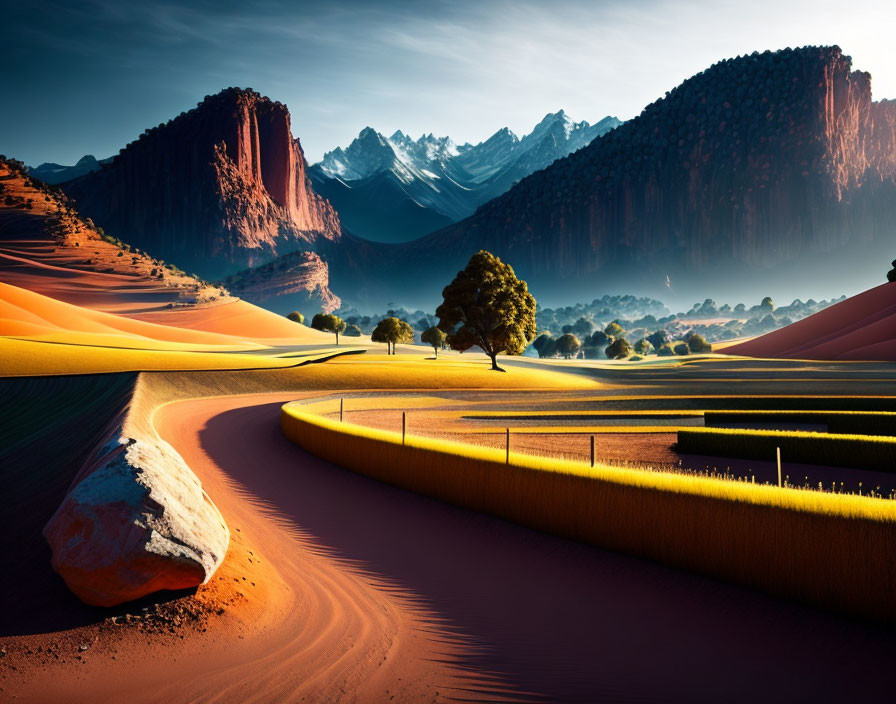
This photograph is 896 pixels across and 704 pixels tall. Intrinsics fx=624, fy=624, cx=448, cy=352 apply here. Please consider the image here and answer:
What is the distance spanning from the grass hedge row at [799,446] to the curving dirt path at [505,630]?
36.3 ft

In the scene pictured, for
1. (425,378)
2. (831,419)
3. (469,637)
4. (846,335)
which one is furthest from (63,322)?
(846,335)

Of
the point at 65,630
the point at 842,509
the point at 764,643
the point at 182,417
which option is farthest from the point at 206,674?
the point at 182,417

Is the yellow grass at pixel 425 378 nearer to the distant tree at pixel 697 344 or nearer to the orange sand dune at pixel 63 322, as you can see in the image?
the orange sand dune at pixel 63 322

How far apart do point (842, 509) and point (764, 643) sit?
7.18 ft

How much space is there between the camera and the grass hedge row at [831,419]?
24859mm

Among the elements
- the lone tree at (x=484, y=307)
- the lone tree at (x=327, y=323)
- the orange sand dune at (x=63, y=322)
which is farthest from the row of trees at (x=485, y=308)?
the lone tree at (x=327, y=323)

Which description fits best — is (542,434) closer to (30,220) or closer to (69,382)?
(69,382)

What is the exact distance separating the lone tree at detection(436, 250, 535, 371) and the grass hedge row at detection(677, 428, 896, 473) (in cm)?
3658

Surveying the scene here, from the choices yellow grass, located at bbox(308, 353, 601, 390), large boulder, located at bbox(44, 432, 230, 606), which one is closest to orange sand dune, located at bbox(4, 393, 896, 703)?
large boulder, located at bbox(44, 432, 230, 606)

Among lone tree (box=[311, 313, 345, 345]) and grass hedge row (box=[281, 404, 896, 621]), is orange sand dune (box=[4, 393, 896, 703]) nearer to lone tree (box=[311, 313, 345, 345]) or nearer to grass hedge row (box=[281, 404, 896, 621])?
grass hedge row (box=[281, 404, 896, 621])

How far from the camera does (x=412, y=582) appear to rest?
A: 10375 mm

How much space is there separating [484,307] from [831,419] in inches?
1381

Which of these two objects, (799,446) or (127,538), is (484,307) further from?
(127,538)

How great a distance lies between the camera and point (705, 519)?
33.0 feet
